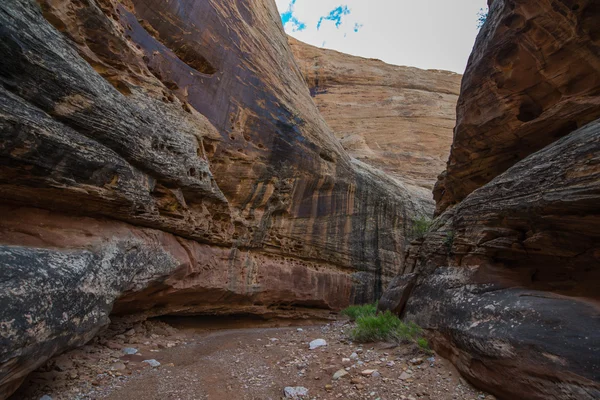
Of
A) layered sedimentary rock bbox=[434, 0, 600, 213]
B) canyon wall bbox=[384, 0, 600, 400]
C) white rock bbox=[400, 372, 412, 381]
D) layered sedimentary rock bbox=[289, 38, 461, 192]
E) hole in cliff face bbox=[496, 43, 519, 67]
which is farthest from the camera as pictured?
layered sedimentary rock bbox=[289, 38, 461, 192]

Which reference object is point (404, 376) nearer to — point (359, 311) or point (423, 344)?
point (423, 344)

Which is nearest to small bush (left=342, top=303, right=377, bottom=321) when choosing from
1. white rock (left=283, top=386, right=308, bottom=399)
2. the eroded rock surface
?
the eroded rock surface

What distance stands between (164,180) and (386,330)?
585 cm

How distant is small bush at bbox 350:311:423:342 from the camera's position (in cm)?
602

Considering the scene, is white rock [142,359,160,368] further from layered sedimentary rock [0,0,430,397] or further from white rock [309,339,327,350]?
white rock [309,339,327,350]

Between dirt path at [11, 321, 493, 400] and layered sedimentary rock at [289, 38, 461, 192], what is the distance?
50.8 feet

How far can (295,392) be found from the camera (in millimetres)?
4535

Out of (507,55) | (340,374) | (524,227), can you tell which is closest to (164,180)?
(340,374)

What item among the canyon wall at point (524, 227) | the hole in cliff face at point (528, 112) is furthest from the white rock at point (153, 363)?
the hole in cliff face at point (528, 112)

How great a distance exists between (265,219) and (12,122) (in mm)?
7513

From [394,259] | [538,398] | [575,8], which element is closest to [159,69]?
[575,8]

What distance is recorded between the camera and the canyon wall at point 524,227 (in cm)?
392

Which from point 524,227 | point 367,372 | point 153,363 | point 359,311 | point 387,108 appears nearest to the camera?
point 367,372

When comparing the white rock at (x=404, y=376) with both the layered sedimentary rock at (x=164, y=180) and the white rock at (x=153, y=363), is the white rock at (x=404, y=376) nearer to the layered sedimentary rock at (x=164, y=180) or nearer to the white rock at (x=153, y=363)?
the white rock at (x=153, y=363)
